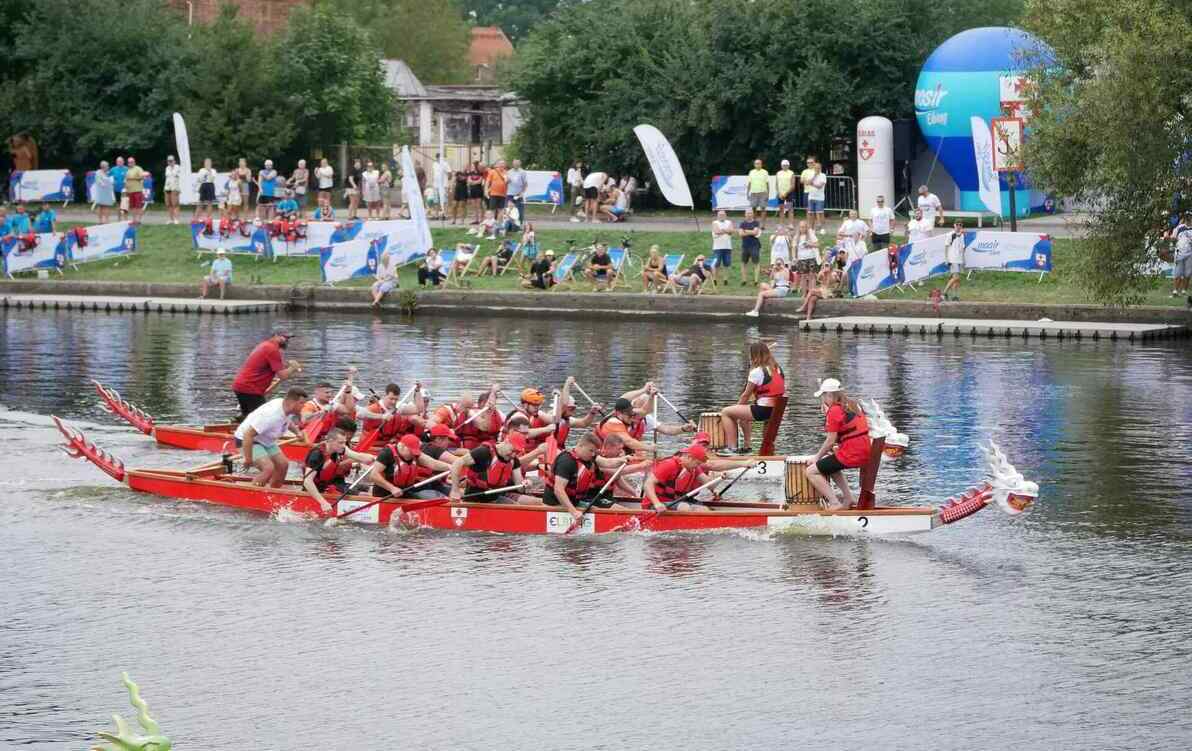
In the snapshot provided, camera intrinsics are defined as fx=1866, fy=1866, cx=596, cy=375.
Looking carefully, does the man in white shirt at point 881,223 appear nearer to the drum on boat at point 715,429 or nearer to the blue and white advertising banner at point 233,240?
the blue and white advertising banner at point 233,240

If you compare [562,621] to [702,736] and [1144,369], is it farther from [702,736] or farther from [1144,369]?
[1144,369]

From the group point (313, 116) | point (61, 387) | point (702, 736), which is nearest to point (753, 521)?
point (702, 736)

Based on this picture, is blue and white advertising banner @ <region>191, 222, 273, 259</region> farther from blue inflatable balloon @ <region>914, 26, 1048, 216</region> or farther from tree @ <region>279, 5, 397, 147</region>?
blue inflatable balloon @ <region>914, 26, 1048, 216</region>

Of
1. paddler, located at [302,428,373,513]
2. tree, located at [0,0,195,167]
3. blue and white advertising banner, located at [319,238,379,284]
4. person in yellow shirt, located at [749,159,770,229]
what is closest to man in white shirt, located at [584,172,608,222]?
person in yellow shirt, located at [749,159,770,229]

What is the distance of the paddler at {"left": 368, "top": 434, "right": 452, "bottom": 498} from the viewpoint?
2108 centimetres

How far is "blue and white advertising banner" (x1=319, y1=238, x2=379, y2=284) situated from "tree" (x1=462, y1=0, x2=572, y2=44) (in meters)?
98.0

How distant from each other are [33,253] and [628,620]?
34626mm

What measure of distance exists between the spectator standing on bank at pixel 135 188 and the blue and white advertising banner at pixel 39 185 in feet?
17.9

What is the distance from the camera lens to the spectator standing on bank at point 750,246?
1619 inches

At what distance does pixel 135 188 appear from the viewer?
50562 millimetres

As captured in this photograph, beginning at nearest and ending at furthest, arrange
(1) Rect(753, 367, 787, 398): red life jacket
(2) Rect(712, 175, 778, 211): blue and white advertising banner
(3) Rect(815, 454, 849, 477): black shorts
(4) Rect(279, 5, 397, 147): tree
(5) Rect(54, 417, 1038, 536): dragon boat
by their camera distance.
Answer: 1. (5) Rect(54, 417, 1038, 536): dragon boat
2. (3) Rect(815, 454, 849, 477): black shorts
3. (1) Rect(753, 367, 787, 398): red life jacket
4. (2) Rect(712, 175, 778, 211): blue and white advertising banner
5. (4) Rect(279, 5, 397, 147): tree

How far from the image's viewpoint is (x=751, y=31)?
169 feet

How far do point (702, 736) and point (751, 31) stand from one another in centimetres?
3927

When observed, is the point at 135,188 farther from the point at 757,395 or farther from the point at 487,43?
the point at 487,43
